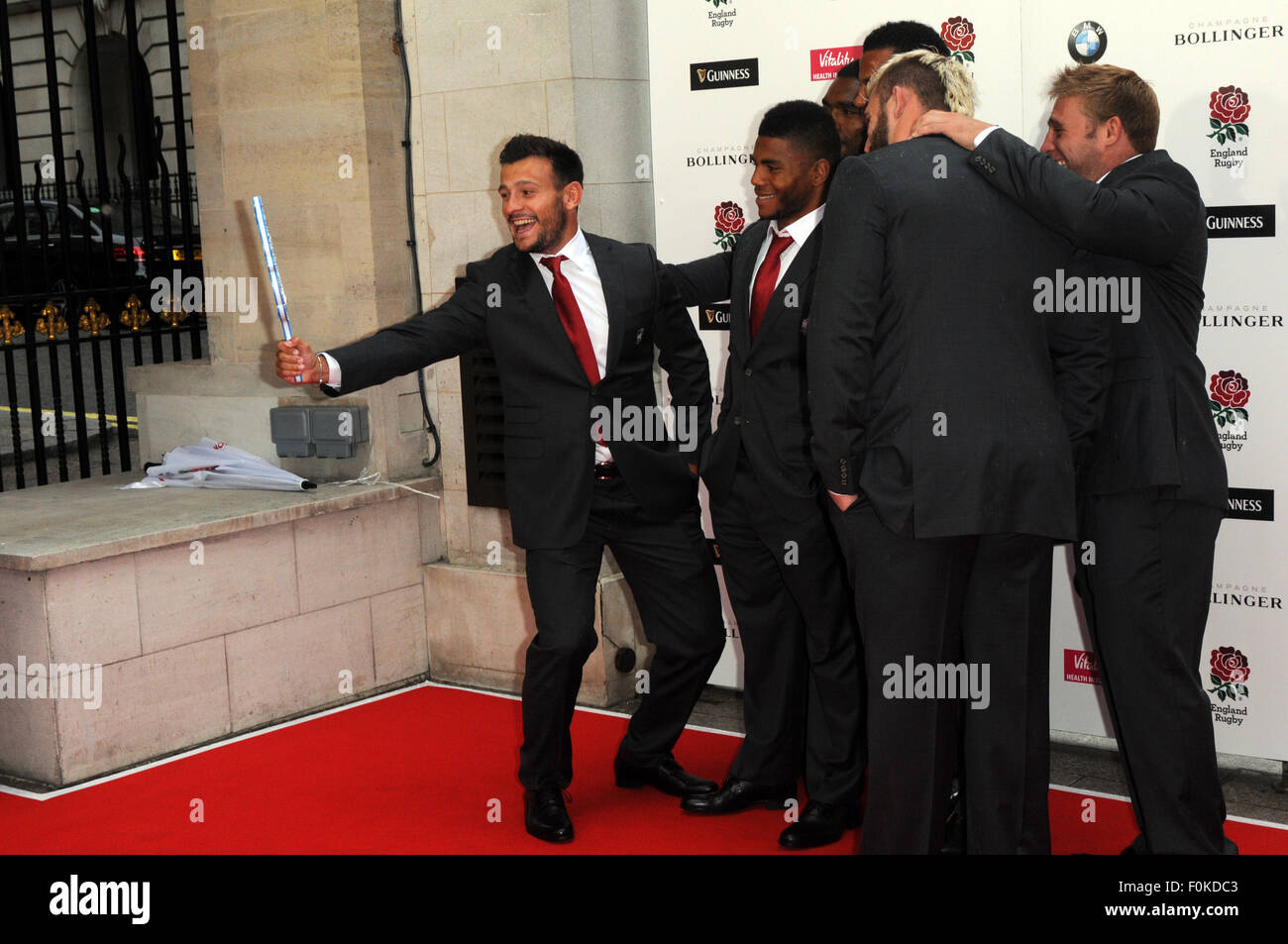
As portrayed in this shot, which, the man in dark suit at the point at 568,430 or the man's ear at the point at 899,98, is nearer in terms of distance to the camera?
the man's ear at the point at 899,98

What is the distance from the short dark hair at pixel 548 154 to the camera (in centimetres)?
436

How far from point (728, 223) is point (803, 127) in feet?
4.88

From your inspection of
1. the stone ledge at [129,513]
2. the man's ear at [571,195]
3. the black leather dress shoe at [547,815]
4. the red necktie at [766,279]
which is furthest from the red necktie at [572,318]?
the stone ledge at [129,513]

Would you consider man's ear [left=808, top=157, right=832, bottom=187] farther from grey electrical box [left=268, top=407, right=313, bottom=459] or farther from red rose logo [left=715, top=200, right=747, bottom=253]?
grey electrical box [left=268, top=407, right=313, bottom=459]

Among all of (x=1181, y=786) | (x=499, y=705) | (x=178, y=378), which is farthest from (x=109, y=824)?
(x=1181, y=786)

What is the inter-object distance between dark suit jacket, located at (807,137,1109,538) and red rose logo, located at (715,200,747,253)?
7.09 ft

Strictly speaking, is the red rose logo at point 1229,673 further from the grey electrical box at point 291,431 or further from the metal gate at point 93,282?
the metal gate at point 93,282

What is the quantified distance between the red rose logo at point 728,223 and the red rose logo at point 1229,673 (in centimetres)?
230

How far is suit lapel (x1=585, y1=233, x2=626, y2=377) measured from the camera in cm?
441

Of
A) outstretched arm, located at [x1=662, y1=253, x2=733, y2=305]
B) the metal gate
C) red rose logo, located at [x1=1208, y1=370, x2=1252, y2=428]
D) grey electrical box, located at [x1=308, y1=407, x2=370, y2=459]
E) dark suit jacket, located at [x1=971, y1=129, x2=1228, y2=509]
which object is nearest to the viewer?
dark suit jacket, located at [x1=971, y1=129, x2=1228, y2=509]

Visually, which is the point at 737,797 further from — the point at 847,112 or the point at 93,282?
the point at 93,282

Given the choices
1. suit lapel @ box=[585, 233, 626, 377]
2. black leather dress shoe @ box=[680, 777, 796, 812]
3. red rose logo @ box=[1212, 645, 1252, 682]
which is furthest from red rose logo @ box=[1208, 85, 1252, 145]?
black leather dress shoe @ box=[680, 777, 796, 812]

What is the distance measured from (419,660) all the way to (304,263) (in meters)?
1.81

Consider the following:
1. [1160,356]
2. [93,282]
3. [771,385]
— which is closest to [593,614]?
[771,385]
